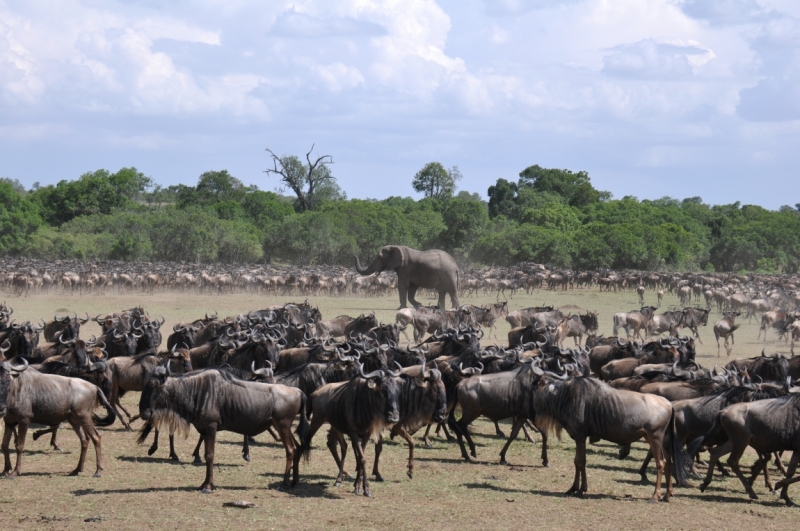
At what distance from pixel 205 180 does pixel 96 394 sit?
323 feet

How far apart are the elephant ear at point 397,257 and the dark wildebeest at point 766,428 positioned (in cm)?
2129

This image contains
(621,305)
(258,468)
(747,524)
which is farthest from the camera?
(621,305)

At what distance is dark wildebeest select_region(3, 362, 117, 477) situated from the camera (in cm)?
993

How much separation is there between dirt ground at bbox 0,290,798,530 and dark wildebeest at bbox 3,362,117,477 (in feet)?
1.15

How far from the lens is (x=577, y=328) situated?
24.4m

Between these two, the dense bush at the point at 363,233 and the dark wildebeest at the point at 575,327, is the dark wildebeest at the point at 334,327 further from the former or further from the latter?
the dense bush at the point at 363,233

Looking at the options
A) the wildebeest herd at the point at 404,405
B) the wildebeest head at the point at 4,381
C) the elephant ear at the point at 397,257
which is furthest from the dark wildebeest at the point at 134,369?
the elephant ear at the point at 397,257

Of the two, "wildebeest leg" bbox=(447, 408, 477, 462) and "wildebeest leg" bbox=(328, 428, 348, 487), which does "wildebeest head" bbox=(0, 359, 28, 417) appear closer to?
"wildebeest leg" bbox=(328, 428, 348, 487)

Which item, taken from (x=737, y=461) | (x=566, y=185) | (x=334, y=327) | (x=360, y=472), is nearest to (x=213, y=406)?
(x=360, y=472)

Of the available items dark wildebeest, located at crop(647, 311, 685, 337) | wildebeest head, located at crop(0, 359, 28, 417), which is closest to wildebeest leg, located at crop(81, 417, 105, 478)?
wildebeest head, located at crop(0, 359, 28, 417)

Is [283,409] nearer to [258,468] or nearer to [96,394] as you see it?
[258,468]

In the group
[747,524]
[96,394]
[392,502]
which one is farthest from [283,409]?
[747,524]

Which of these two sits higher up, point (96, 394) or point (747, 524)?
point (96, 394)

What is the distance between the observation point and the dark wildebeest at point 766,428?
32.6 ft
